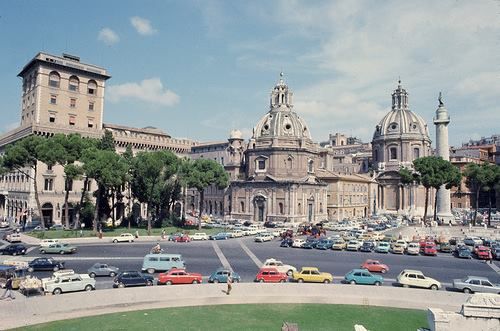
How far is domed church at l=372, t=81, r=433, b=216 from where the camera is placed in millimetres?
93312

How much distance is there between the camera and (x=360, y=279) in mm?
25641

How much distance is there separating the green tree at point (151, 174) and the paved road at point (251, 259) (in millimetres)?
10819

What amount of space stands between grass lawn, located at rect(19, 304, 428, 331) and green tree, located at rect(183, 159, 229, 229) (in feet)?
121

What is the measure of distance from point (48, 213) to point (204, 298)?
1731 inches

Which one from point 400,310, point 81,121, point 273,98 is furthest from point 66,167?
point 273,98

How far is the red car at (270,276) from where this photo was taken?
2595 cm

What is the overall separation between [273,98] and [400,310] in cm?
6540

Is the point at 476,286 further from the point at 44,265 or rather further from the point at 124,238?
the point at 124,238

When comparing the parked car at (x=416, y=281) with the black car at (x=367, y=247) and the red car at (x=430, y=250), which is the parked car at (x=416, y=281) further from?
the black car at (x=367, y=247)

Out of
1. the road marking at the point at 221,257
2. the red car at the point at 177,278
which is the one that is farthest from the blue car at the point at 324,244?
the red car at the point at 177,278

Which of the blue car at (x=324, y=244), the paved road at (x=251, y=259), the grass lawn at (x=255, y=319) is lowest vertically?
the grass lawn at (x=255, y=319)

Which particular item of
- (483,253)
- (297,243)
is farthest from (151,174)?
(483,253)

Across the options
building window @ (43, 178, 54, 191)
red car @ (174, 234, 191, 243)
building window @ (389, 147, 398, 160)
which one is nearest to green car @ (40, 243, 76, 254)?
red car @ (174, 234, 191, 243)

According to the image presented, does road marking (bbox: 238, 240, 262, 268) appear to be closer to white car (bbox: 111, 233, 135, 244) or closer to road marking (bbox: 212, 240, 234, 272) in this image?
road marking (bbox: 212, 240, 234, 272)
